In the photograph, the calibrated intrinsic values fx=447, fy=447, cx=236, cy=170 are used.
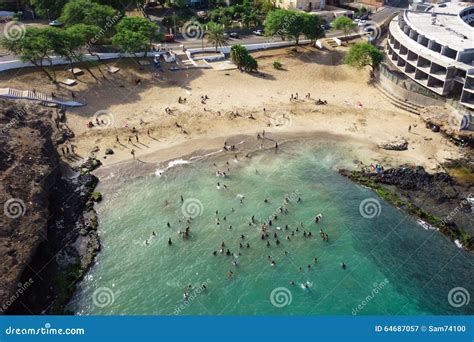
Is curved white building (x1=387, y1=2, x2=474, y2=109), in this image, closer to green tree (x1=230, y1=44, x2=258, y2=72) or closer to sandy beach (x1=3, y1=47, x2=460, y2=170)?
sandy beach (x1=3, y1=47, x2=460, y2=170)

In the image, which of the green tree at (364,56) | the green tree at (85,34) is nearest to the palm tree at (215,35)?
the green tree at (85,34)

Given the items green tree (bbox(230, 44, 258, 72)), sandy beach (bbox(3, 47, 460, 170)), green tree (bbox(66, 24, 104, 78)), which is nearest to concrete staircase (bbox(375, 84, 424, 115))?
sandy beach (bbox(3, 47, 460, 170))

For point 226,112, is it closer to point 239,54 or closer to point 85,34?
point 239,54

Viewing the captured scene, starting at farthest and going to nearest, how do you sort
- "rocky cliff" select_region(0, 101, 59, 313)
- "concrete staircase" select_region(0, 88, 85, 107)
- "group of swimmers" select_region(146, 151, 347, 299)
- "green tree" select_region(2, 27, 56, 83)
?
"green tree" select_region(2, 27, 56, 83) < "concrete staircase" select_region(0, 88, 85, 107) < "group of swimmers" select_region(146, 151, 347, 299) < "rocky cliff" select_region(0, 101, 59, 313)

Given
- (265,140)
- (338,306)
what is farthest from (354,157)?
(338,306)

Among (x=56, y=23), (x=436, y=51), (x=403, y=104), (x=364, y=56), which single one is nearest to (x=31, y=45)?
(x=56, y=23)

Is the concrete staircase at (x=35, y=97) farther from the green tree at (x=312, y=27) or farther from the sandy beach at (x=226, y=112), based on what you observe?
the green tree at (x=312, y=27)
